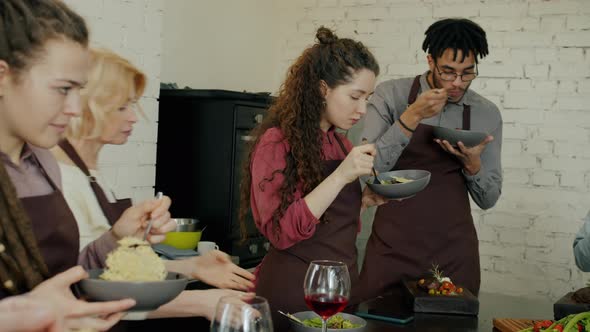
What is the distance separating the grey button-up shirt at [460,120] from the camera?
2926 mm

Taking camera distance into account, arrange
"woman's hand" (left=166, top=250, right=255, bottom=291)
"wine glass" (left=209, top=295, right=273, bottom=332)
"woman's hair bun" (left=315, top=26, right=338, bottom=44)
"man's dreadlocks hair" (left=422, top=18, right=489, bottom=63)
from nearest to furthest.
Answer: "wine glass" (left=209, top=295, right=273, bottom=332), "woman's hand" (left=166, top=250, right=255, bottom=291), "woman's hair bun" (left=315, top=26, right=338, bottom=44), "man's dreadlocks hair" (left=422, top=18, right=489, bottom=63)

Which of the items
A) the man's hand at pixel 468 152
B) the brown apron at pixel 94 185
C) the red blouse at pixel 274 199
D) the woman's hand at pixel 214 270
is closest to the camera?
the woman's hand at pixel 214 270

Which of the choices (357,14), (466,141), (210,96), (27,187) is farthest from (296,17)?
(27,187)

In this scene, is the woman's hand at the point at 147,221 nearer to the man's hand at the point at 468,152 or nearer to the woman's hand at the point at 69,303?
the woman's hand at the point at 69,303

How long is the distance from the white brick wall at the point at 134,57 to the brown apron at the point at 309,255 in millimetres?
871

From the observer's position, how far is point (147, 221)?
4.93ft

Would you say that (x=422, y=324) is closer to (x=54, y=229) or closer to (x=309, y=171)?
(x=309, y=171)

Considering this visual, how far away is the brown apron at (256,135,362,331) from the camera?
2260 millimetres

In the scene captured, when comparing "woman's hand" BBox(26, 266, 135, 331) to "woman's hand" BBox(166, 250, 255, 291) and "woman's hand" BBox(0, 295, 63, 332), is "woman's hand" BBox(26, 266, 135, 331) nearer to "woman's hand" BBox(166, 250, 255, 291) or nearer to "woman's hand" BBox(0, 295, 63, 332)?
"woman's hand" BBox(0, 295, 63, 332)

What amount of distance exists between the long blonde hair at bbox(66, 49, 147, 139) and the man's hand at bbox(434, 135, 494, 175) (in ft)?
4.23

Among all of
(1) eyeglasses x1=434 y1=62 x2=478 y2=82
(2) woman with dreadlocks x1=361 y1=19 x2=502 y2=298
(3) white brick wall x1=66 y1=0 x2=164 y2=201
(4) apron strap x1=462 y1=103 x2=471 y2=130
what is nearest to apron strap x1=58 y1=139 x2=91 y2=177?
(3) white brick wall x1=66 y1=0 x2=164 y2=201

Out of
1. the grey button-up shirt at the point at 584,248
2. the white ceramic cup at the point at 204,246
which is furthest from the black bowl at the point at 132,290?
the white ceramic cup at the point at 204,246

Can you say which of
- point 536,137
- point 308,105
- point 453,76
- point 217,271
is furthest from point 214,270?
point 536,137

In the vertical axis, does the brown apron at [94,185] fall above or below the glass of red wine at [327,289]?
above
